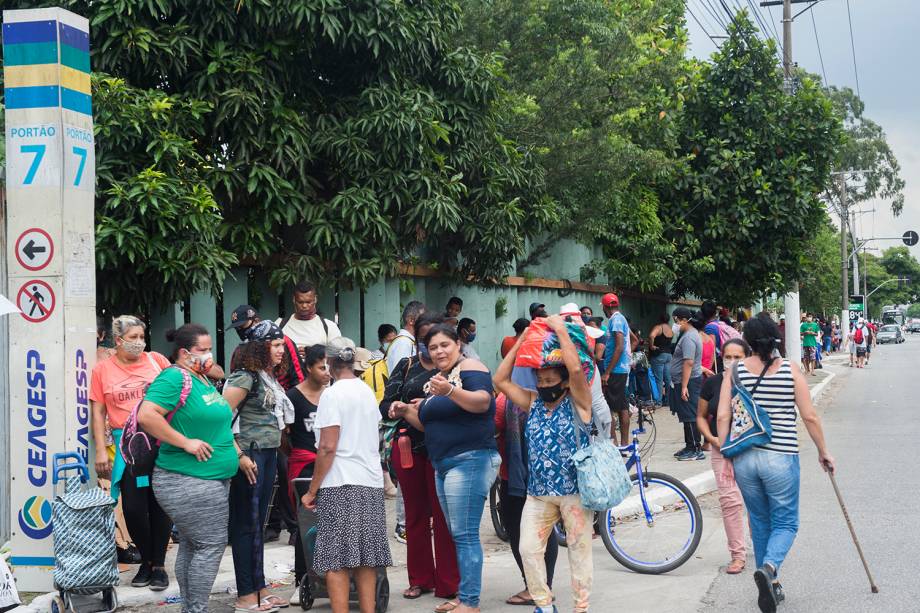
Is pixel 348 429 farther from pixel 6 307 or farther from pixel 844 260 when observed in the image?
pixel 844 260

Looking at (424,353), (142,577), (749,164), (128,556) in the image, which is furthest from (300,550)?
(749,164)

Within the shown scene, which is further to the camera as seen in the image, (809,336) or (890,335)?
(890,335)

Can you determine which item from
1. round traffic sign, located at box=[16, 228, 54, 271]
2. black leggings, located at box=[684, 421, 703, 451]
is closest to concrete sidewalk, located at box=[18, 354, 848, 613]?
round traffic sign, located at box=[16, 228, 54, 271]

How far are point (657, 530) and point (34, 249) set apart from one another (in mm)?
4896

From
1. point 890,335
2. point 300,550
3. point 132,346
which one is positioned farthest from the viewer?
point 890,335

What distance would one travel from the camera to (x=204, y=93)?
9.43 m

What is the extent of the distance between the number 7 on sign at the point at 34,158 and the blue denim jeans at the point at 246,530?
2445 mm

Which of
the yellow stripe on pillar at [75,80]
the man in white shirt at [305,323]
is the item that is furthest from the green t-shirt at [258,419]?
the man in white shirt at [305,323]

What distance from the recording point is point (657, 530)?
7547mm

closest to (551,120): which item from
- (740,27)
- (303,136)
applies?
(303,136)

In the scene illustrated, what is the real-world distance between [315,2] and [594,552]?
5602mm

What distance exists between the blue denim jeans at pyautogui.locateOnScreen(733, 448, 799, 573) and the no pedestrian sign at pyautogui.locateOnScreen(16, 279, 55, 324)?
15.5 feet

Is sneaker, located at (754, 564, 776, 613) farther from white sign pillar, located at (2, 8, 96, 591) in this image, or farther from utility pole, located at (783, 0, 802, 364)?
utility pole, located at (783, 0, 802, 364)

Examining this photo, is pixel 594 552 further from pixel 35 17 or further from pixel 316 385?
pixel 35 17
